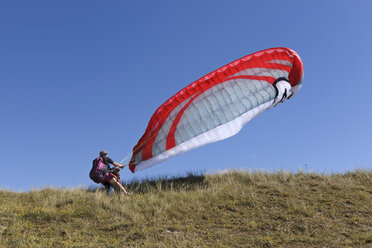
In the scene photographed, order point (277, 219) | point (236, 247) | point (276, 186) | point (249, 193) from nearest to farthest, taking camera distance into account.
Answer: point (236, 247) → point (277, 219) → point (249, 193) → point (276, 186)

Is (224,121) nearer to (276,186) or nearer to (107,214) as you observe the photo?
(276,186)

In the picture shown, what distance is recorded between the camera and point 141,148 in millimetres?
12680

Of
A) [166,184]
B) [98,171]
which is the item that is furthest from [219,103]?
[98,171]

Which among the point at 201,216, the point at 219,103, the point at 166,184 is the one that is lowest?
the point at 201,216

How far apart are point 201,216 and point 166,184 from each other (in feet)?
13.4

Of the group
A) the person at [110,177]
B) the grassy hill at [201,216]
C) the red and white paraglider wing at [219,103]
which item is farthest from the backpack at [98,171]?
the red and white paraglider wing at [219,103]

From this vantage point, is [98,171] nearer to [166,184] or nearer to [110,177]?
[110,177]

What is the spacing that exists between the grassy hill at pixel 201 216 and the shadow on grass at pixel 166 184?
0.40 ft

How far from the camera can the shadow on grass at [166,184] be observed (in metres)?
13.2

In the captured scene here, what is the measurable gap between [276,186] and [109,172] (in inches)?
261

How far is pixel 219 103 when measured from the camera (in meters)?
12.8

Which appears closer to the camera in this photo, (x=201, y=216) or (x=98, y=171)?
(x=201, y=216)

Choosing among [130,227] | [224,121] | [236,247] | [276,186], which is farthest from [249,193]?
[130,227]

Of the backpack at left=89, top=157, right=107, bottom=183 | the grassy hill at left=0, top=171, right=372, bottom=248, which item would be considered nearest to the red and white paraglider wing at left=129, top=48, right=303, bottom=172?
the backpack at left=89, top=157, right=107, bottom=183
